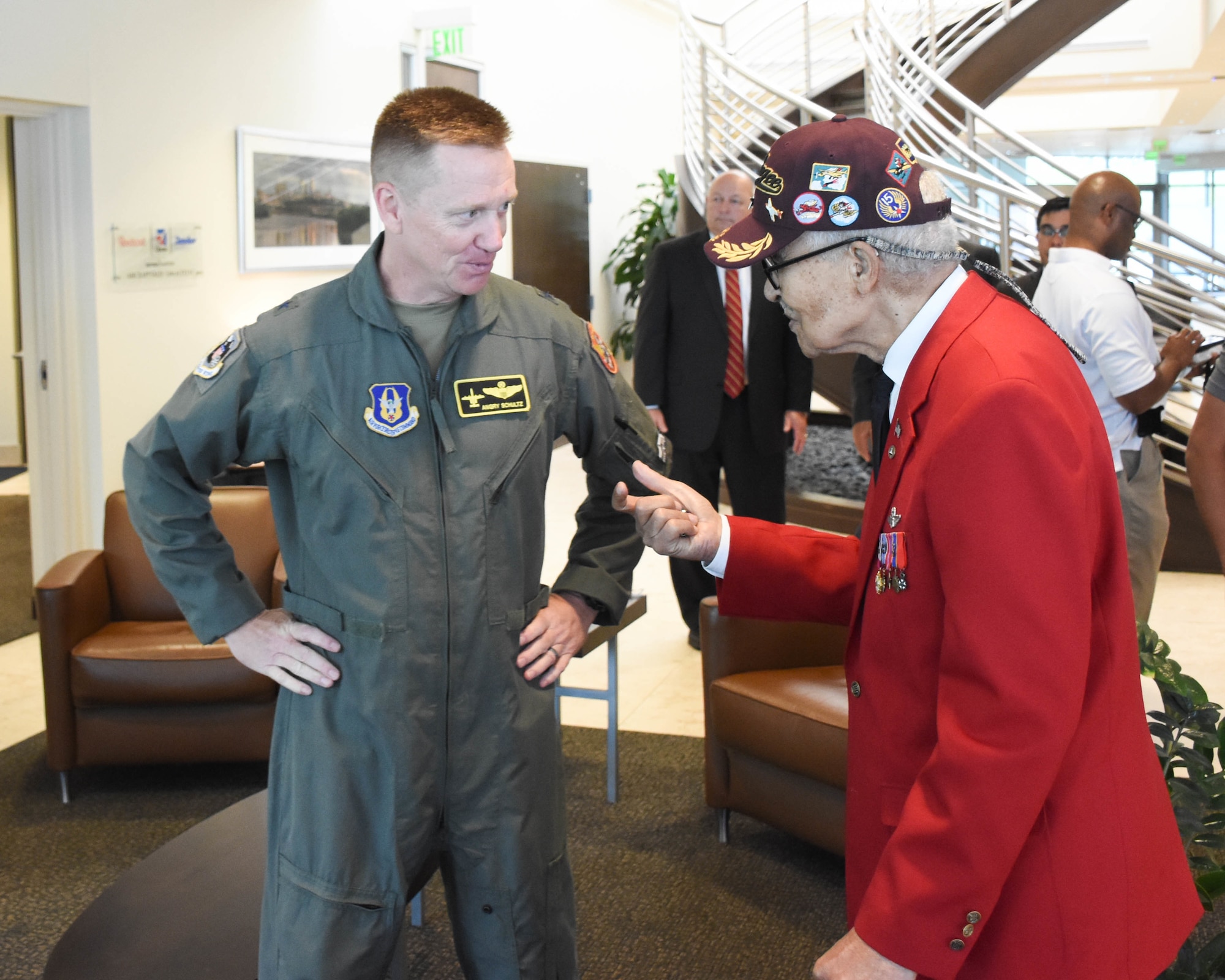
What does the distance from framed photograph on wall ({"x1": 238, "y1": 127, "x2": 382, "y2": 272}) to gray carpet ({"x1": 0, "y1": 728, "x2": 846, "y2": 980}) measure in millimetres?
2795

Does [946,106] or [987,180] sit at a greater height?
[946,106]

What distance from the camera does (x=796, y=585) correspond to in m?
1.59

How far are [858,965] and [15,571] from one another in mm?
5984

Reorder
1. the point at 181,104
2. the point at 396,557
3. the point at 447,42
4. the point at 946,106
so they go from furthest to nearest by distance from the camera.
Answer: the point at 946,106 < the point at 447,42 < the point at 181,104 < the point at 396,557

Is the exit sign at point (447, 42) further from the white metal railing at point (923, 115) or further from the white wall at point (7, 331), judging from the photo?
the white wall at point (7, 331)

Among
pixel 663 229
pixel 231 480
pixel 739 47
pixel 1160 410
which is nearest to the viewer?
pixel 1160 410

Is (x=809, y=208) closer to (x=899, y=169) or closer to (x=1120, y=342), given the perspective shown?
(x=899, y=169)

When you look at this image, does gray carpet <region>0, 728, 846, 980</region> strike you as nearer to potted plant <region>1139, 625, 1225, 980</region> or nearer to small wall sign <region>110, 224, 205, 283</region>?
potted plant <region>1139, 625, 1225, 980</region>

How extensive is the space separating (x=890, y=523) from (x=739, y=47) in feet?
23.6

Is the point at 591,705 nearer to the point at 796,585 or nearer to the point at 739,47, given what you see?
the point at 796,585

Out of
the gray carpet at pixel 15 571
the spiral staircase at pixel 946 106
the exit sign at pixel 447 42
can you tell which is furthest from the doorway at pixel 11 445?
the spiral staircase at pixel 946 106

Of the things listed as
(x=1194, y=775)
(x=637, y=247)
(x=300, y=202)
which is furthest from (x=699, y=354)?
(x=637, y=247)

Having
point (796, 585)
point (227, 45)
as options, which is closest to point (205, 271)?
point (227, 45)

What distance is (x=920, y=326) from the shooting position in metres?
1.29
